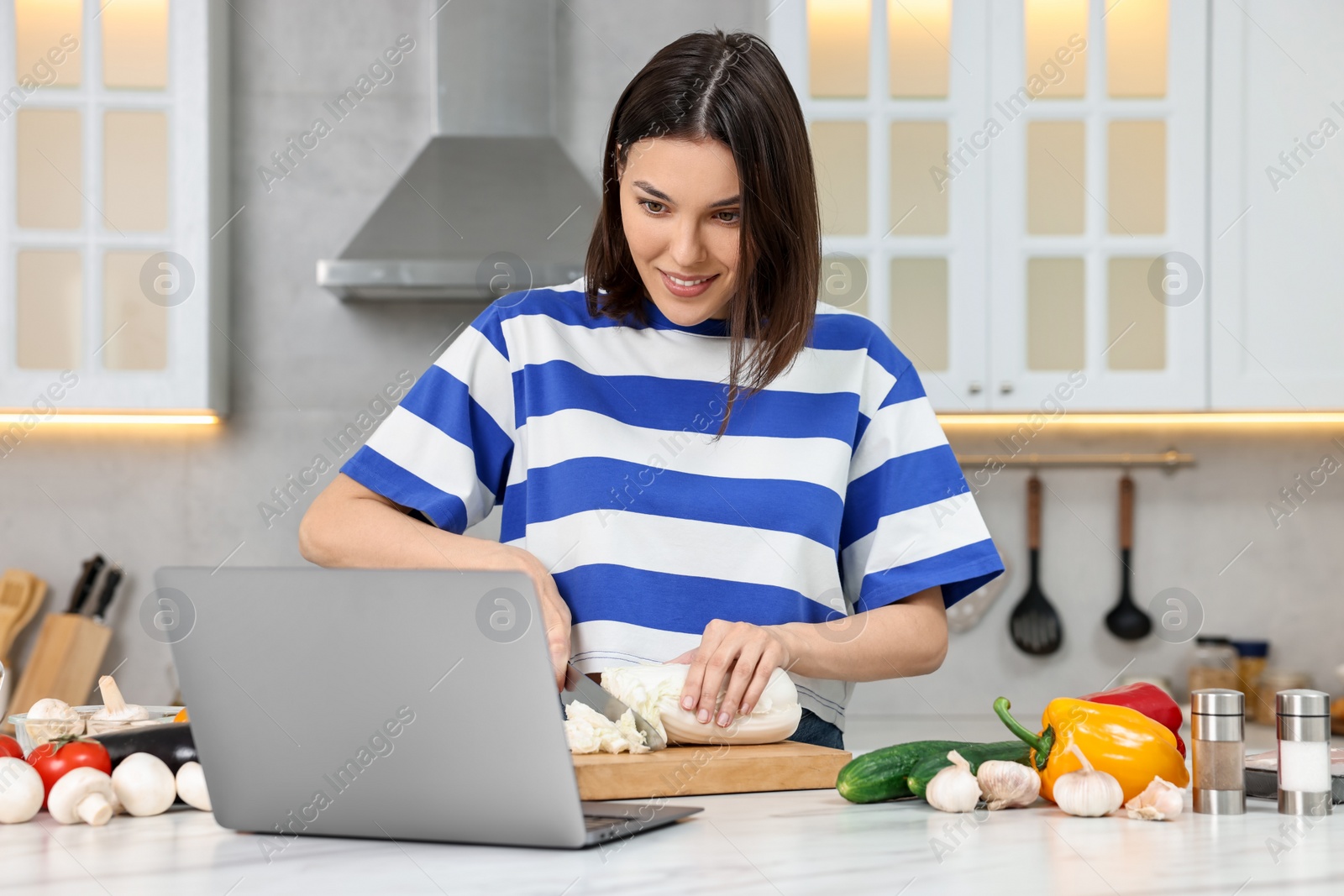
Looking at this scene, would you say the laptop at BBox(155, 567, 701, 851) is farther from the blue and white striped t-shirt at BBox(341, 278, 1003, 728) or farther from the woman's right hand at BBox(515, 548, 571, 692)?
the blue and white striped t-shirt at BBox(341, 278, 1003, 728)

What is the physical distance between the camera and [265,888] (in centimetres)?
63

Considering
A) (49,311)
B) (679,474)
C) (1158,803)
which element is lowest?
(1158,803)

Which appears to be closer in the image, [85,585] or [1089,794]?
[1089,794]

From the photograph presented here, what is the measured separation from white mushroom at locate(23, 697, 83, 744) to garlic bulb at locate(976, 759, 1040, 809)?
70cm

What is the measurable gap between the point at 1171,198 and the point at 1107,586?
87 centimetres

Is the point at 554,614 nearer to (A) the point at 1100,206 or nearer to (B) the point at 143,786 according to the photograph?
(B) the point at 143,786

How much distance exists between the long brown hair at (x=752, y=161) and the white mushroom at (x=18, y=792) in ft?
2.23

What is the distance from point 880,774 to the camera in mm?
870

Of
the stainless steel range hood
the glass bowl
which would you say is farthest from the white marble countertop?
the stainless steel range hood

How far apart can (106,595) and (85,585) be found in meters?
0.05

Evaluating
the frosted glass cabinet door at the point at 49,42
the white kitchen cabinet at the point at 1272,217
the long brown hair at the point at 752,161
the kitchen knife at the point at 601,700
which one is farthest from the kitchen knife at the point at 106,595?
the white kitchen cabinet at the point at 1272,217

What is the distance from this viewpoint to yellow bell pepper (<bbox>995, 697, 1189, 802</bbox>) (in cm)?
90

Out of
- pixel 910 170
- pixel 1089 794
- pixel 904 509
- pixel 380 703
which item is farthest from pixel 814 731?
pixel 910 170

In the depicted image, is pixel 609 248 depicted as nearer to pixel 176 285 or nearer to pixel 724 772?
pixel 724 772
